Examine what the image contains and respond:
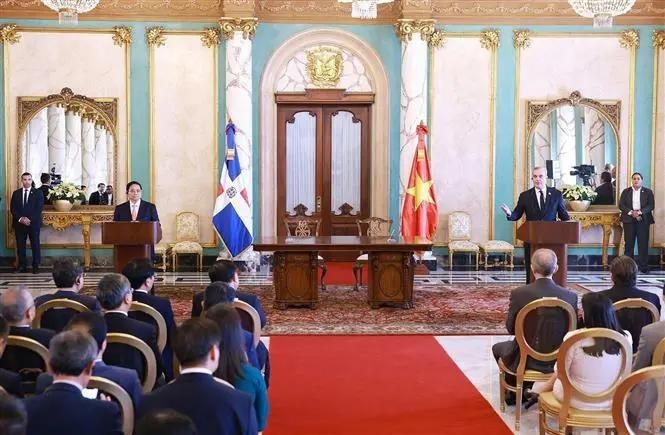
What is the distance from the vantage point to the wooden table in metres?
9.24

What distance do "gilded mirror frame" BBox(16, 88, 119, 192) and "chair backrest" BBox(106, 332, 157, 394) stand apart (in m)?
10.0

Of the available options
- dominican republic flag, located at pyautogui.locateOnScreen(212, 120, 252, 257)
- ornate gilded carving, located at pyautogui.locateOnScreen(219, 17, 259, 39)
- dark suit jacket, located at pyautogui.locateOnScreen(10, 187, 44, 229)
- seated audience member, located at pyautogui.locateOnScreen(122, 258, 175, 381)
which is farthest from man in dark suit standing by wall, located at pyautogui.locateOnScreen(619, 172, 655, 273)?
seated audience member, located at pyautogui.locateOnScreen(122, 258, 175, 381)

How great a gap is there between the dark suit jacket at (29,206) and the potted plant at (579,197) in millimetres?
8412

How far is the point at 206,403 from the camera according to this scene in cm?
281

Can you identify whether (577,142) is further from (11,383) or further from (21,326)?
(11,383)

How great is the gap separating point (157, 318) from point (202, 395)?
2213mm

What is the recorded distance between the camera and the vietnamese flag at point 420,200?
12.6 m

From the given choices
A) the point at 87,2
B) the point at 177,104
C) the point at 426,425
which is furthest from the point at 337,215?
the point at 426,425

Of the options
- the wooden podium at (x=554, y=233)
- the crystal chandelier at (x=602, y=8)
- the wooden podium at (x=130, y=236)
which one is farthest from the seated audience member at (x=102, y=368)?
the crystal chandelier at (x=602, y=8)

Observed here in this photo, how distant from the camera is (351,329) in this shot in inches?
332

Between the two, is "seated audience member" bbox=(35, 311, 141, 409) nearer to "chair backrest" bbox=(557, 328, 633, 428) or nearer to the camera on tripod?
"chair backrest" bbox=(557, 328, 633, 428)

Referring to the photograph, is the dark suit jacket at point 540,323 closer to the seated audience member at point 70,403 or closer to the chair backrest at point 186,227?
the seated audience member at point 70,403

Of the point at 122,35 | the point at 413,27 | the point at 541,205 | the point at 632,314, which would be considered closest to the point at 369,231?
the point at 541,205

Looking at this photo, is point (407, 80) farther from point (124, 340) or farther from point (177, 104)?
point (124, 340)
